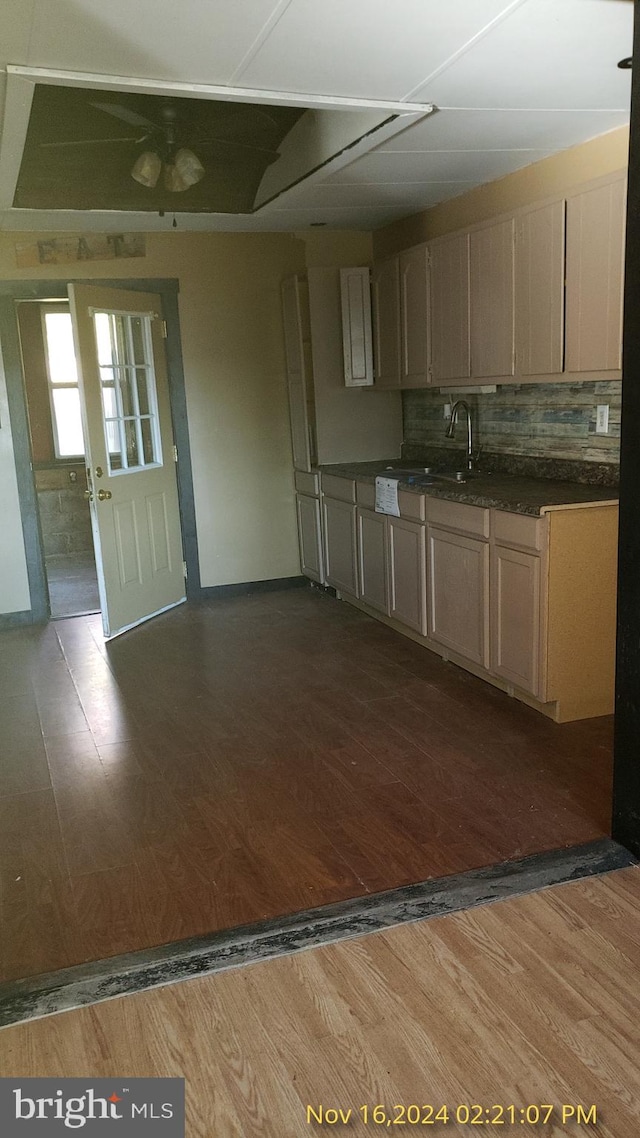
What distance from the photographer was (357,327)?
537 cm

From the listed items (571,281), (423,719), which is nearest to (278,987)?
(423,719)

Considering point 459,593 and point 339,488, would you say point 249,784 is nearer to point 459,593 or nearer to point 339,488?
point 459,593

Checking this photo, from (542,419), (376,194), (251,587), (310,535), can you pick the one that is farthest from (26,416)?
(542,419)

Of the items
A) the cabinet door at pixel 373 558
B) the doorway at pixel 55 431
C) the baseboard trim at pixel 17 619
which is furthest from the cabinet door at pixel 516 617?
the doorway at pixel 55 431

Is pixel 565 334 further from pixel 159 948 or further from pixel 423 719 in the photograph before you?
pixel 159 948

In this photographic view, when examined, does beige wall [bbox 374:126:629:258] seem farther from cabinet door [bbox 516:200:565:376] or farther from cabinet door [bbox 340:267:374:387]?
cabinet door [bbox 340:267:374:387]

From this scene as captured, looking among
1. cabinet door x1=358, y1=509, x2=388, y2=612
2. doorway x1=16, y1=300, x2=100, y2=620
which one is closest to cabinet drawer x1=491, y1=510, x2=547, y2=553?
cabinet door x1=358, y1=509, x2=388, y2=612

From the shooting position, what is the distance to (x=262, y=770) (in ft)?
10.8

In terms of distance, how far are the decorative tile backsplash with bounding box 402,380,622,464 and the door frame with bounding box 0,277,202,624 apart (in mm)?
1628

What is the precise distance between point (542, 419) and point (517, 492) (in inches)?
24.9

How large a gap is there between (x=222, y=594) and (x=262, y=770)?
9.02 feet

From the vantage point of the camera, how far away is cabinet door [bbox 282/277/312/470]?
549cm

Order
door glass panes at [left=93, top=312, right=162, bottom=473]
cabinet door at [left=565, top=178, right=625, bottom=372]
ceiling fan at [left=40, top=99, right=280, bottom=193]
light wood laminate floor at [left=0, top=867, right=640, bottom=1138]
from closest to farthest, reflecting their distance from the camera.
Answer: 1. light wood laminate floor at [left=0, top=867, right=640, bottom=1138]
2. cabinet door at [left=565, top=178, right=625, bottom=372]
3. ceiling fan at [left=40, top=99, right=280, bottom=193]
4. door glass panes at [left=93, top=312, right=162, bottom=473]

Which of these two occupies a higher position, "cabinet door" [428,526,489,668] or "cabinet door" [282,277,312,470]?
"cabinet door" [282,277,312,470]
